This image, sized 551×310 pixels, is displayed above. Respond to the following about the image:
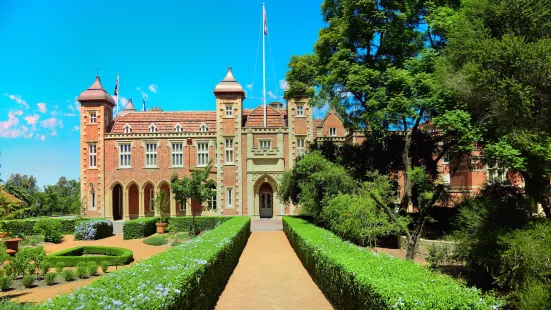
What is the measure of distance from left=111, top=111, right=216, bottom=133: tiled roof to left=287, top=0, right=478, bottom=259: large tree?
59.3 feet

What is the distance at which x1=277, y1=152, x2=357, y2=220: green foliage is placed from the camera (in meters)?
18.6

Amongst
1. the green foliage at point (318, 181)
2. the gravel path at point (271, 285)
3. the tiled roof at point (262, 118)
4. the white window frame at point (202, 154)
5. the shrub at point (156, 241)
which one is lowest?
the shrub at point (156, 241)

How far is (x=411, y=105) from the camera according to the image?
1759cm

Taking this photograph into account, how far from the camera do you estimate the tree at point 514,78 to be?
1001 centimetres

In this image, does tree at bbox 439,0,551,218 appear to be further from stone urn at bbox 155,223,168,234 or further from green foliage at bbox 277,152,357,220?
stone urn at bbox 155,223,168,234

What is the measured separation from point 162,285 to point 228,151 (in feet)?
97.3

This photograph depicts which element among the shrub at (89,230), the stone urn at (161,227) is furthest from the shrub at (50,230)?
the stone urn at (161,227)

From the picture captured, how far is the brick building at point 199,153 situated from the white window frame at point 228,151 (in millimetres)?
97

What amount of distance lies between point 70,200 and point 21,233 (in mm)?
30030

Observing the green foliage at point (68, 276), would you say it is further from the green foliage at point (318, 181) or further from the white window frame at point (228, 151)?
the white window frame at point (228, 151)

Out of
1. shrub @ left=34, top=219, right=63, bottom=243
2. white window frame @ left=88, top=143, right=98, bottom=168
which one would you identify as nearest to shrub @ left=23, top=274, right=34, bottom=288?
shrub @ left=34, top=219, right=63, bottom=243

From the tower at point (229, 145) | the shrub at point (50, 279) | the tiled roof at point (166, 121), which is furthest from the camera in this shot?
the tiled roof at point (166, 121)

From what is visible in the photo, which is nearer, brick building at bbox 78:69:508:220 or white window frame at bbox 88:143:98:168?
brick building at bbox 78:69:508:220

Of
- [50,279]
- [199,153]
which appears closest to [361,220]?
[50,279]
